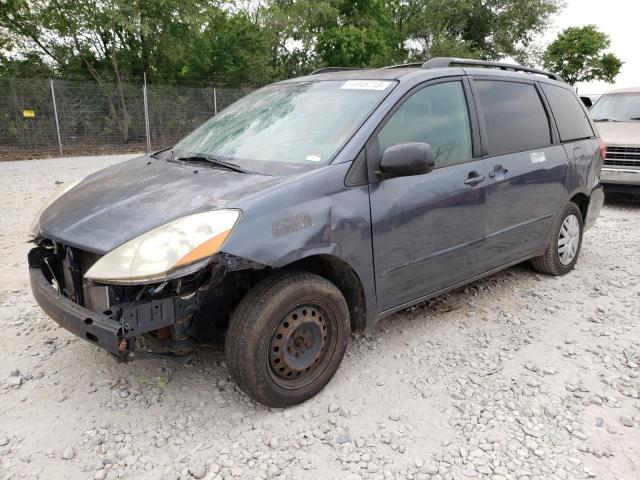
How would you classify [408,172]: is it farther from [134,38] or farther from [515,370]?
[134,38]

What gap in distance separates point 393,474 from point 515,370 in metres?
1.27

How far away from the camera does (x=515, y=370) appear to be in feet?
10.3

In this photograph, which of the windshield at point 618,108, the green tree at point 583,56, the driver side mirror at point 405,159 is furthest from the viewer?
the green tree at point 583,56

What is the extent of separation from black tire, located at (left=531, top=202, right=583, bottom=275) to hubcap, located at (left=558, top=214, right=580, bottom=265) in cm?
2

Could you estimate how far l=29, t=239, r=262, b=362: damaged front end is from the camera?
7.33ft

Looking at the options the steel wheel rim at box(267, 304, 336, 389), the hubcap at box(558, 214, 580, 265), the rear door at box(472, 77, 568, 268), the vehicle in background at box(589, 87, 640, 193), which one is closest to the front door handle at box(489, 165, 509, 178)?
the rear door at box(472, 77, 568, 268)

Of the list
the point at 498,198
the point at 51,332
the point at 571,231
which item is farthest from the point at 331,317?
the point at 571,231

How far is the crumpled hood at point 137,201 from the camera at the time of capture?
8.00 ft

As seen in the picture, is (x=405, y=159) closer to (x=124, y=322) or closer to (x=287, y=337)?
(x=287, y=337)

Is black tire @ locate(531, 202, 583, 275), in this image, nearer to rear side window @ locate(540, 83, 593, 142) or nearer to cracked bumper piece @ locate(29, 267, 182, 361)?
rear side window @ locate(540, 83, 593, 142)

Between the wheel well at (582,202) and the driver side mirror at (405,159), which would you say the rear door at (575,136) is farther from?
the driver side mirror at (405,159)

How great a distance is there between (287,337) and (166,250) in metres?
0.78

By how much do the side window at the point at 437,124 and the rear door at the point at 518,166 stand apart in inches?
8.2

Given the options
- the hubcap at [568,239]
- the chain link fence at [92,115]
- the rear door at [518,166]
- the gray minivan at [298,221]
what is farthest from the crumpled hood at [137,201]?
the chain link fence at [92,115]
